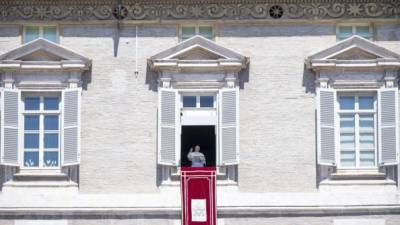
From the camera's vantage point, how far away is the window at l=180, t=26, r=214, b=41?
124 feet

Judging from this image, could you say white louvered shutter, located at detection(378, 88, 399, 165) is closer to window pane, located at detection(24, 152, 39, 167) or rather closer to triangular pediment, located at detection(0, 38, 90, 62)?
triangular pediment, located at detection(0, 38, 90, 62)

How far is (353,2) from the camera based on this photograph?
37625 millimetres

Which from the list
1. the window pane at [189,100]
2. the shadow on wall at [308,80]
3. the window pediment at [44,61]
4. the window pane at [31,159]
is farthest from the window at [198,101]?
the window pane at [31,159]

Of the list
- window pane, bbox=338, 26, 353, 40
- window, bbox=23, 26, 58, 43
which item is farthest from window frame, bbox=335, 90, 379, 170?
window, bbox=23, 26, 58, 43

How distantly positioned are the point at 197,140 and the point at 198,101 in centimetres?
148

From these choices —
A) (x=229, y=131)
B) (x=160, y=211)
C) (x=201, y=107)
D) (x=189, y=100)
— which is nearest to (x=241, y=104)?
(x=229, y=131)

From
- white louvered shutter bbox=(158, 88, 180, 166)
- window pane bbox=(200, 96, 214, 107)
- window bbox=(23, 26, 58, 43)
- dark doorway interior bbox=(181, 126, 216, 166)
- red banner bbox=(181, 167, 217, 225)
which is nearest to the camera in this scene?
red banner bbox=(181, 167, 217, 225)

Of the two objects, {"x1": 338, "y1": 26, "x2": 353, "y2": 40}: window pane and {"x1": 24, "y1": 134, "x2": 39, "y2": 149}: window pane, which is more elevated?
{"x1": 338, "y1": 26, "x2": 353, "y2": 40}: window pane

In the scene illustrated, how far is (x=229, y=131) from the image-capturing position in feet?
121

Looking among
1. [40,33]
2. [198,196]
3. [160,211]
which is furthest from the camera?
[40,33]

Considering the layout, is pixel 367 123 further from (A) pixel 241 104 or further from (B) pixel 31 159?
(B) pixel 31 159

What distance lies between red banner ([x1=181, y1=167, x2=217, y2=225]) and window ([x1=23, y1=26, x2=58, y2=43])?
4725mm

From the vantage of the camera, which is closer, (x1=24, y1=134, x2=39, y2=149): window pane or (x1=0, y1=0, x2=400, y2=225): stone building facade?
(x1=0, y1=0, x2=400, y2=225): stone building facade

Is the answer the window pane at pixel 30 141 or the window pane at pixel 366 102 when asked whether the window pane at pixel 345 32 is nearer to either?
the window pane at pixel 366 102
